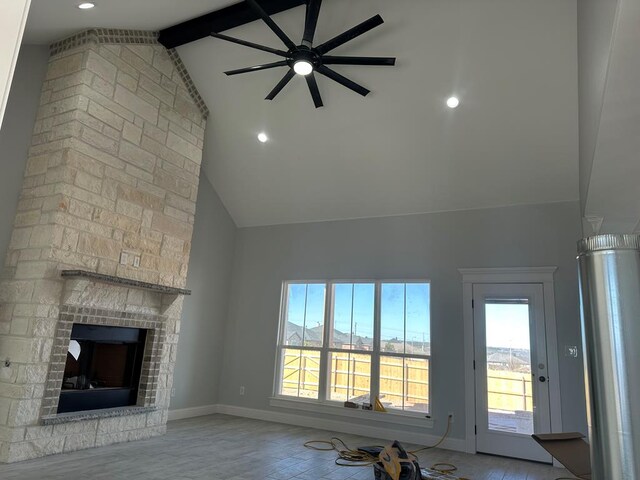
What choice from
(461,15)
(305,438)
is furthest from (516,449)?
(461,15)

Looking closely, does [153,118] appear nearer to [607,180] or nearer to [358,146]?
[358,146]

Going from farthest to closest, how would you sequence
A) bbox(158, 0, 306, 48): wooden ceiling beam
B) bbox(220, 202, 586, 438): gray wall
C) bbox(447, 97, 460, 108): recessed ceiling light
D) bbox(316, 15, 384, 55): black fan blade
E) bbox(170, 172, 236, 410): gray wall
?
bbox(170, 172, 236, 410): gray wall < bbox(220, 202, 586, 438): gray wall < bbox(447, 97, 460, 108): recessed ceiling light < bbox(158, 0, 306, 48): wooden ceiling beam < bbox(316, 15, 384, 55): black fan blade

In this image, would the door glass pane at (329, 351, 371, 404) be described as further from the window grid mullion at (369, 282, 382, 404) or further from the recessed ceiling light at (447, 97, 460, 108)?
the recessed ceiling light at (447, 97, 460, 108)

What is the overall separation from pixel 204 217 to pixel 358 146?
9.43 feet

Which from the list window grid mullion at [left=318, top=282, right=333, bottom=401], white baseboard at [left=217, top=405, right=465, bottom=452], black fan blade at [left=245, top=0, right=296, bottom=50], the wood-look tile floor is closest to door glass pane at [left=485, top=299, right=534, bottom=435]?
the wood-look tile floor

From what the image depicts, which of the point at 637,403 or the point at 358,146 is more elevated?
the point at 358,146

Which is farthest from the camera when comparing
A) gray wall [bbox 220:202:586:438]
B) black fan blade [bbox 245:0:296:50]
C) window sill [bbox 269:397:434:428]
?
window sill [bbox 269:397:434:428]

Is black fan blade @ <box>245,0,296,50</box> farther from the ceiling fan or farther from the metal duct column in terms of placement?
the metal duct column

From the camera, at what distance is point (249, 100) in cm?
582

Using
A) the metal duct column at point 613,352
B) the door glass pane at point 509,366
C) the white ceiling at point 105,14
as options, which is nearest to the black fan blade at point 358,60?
the white ceiling at point 105,14

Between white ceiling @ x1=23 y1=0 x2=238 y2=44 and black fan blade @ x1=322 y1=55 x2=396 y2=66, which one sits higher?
white ceiling @ x1=23 y1=0 x2=238 y2=44

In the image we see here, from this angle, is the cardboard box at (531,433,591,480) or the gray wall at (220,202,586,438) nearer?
the cardboard box at (531,433,591,480)

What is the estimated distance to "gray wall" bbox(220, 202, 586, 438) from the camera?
5398mm

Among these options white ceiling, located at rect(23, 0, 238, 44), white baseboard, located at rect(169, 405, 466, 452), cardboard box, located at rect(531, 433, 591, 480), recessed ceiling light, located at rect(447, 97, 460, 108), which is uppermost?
white ceiling, located at rect(23, 0, 238, 44)
